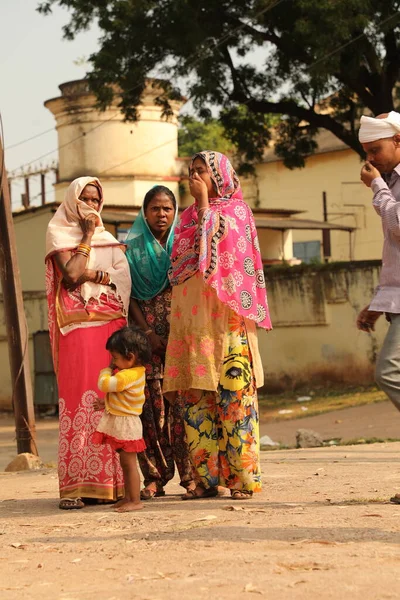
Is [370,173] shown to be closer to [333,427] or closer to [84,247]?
[84,247]

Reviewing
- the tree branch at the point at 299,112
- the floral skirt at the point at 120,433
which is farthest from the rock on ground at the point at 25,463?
the tree branch at the point at 299,112

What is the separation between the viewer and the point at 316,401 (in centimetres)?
1823

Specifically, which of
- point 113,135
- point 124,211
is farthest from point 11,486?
point 113,135

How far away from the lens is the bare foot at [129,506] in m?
5.79

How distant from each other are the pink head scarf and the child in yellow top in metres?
0.56

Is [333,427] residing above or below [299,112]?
below

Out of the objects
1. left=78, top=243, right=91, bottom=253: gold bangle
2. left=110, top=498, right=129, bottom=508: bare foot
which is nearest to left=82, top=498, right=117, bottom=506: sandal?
left=110, top=498, right=129, bottom=508: bare foot

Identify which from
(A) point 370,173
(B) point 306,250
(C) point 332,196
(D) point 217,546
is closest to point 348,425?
(A) point 370,173

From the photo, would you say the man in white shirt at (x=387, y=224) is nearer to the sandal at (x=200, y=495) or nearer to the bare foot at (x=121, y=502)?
the sandal at (x=200, y=495)

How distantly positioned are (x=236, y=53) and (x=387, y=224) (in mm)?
14788

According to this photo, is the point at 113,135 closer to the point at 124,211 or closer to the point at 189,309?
the point at 124,211

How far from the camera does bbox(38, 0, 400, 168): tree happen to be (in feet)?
58.3

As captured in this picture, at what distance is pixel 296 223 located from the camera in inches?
1076

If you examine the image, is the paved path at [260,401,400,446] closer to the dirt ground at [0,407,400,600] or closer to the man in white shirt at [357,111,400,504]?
the dirt ground at [0,407,400,600]
